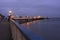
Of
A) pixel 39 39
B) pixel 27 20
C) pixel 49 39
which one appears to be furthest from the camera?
pixel 27 20

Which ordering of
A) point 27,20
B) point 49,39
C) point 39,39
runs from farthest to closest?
point 27,20 → point 49,39 → point 39,39

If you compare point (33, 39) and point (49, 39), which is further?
point (49, 39)

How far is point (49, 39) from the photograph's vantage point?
51156 millimetres

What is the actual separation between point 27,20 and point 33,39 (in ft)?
400

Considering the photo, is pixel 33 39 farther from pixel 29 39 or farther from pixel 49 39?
pixel 49 39

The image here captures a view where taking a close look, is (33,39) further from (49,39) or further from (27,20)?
(27,20)

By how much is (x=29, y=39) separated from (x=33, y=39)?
0.09m

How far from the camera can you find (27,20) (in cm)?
12506

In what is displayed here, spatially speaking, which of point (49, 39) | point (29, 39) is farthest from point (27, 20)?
point (29, 39)

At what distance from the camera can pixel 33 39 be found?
10.5 feet

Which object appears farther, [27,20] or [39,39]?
[27,20]

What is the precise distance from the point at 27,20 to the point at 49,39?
244 ft

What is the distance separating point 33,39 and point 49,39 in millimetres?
48584

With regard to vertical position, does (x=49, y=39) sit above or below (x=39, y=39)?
below
